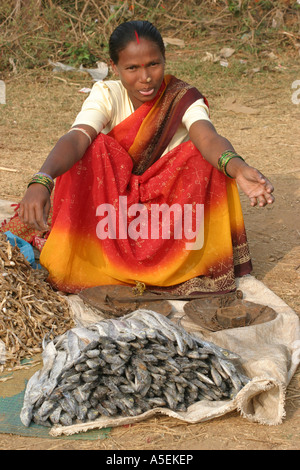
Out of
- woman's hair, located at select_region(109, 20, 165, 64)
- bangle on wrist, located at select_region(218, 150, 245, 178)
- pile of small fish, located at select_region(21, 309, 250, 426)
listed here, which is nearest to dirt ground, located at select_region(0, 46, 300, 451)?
pile of small fish, located at select_region(21, 309, 250, 426)

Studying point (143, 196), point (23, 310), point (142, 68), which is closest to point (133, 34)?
point (142, 68)

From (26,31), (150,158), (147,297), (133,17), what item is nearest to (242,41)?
(133,17)

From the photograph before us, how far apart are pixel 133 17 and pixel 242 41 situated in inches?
59.4

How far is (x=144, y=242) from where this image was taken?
3.46m

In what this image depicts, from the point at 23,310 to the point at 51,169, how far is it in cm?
70

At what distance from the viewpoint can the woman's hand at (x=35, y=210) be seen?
2722 mm

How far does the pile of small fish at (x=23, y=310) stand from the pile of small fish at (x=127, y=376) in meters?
0.39

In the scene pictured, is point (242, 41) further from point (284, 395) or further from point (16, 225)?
point (284, 395)

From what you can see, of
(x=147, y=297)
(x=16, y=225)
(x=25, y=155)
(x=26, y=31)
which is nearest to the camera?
(x=147, y=297)

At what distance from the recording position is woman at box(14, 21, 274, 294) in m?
3.35

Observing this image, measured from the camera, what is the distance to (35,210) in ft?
8.96

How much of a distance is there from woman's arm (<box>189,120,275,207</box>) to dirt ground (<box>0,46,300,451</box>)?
2.67 feet

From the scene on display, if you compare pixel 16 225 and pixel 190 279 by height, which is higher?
pixel 16 225

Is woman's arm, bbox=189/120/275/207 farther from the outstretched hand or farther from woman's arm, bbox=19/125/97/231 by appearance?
woman's arm, bbox=19/125/97/231
